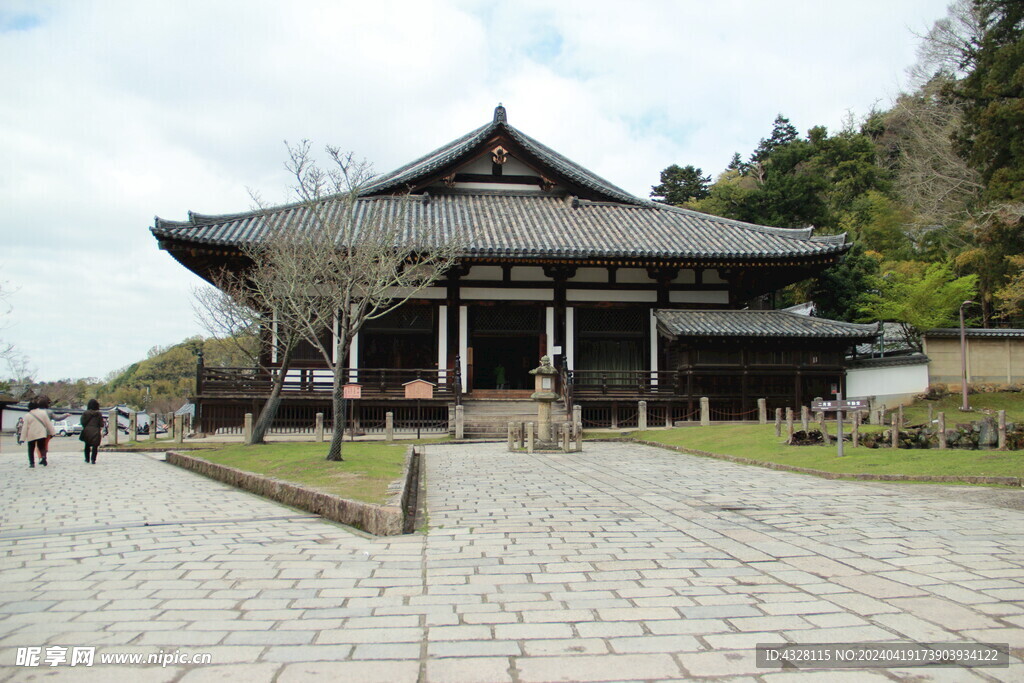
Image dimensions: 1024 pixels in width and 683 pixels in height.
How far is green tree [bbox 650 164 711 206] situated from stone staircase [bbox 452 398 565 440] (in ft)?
106

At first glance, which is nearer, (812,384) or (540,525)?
(540,525)

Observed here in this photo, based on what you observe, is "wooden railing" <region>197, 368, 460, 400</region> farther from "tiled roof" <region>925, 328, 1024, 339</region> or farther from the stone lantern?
"tiled roof" <region>925, 328, 1024, 339</region>

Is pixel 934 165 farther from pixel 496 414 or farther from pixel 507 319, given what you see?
pixel 496 414

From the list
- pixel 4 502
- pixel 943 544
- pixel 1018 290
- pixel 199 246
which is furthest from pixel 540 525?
pixel 1018 290

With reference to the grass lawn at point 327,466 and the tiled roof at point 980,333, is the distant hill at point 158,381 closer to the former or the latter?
the grass lawn at point 327,466

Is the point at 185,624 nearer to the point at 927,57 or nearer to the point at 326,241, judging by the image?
the point at 326,241

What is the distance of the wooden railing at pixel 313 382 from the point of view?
21156mm

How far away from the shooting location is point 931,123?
4072 centimetres

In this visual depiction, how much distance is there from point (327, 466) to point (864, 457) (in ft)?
28.4

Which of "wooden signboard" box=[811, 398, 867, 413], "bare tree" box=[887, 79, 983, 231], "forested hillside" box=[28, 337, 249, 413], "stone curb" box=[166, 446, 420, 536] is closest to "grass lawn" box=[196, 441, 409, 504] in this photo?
"stone curb" box=[166, 446, 420, 536]

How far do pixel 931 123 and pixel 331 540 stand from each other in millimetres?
45930

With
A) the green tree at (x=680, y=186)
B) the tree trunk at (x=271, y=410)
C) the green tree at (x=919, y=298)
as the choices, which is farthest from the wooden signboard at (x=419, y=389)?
the green tree at (x=680, y=186)

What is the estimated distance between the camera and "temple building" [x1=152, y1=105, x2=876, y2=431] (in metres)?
21.7

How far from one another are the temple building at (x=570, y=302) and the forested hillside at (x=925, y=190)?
7.90 meters
